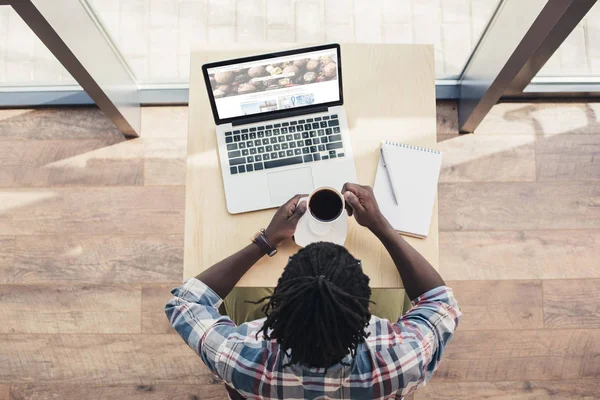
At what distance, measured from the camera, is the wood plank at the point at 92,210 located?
6.97ft

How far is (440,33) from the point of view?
2.10 metres

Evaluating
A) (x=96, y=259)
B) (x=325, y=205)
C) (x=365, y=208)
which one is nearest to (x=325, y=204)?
(x=325, y=205)

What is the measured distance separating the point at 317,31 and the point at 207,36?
17.1 inches

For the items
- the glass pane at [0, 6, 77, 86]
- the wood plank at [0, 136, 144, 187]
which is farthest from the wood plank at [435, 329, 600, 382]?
the glass pane at [0, 6, 77, 86]

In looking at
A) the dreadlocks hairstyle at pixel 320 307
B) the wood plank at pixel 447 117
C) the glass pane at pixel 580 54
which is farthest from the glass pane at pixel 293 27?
the dreadlocks hairstyle at pixel 320 307

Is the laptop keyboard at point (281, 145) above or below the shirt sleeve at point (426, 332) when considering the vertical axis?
above

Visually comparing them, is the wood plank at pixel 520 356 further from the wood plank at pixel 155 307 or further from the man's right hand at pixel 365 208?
the wood plank at pixel 155 307

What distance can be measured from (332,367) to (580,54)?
161 centimetres

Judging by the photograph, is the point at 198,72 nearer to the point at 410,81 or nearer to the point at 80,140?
the point at 410,81

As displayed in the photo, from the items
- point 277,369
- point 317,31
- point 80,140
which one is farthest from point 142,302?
point 317,31

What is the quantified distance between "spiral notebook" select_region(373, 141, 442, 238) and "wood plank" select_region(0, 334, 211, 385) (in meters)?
1.06

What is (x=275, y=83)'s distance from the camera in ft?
4.46

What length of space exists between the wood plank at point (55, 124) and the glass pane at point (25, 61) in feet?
0.40

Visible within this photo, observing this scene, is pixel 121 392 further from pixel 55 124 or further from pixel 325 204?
pixel 325 204
